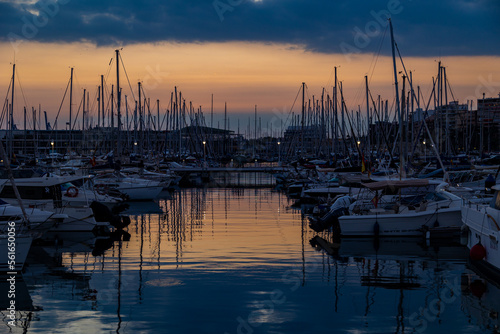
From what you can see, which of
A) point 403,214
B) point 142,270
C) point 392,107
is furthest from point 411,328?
point 392,107

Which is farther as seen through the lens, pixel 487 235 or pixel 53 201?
pixel 53 201

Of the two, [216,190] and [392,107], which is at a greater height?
[392,107]

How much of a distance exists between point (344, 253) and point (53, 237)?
42.5ft

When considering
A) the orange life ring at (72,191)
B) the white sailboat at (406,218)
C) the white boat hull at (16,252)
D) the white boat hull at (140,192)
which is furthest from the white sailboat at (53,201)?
the white boat hull at (140,192)

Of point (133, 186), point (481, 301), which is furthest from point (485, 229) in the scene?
point (133, 186)

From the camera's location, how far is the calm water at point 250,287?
15.3 m

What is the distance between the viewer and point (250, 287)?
18.8 metres

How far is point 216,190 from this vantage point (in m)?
61.6

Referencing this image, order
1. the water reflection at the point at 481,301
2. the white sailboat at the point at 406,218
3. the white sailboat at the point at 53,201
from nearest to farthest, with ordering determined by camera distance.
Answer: the water reflection at the point at 481,301 → the white sailboat at the point at 406,218 → the white sailboat at the point at 53,201

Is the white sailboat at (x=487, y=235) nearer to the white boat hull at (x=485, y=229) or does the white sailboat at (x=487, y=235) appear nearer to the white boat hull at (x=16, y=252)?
the white boat hull at (x=485, y=229)

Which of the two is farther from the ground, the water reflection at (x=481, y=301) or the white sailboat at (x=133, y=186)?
the white sailboat at (x=133, y=186)

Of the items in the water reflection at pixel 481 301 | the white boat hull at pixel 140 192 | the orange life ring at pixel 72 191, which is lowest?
the water reflection at pixel 481 301

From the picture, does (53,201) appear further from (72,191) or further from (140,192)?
(140,192)

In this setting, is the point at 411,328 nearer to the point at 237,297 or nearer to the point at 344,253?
the point at 237,297
